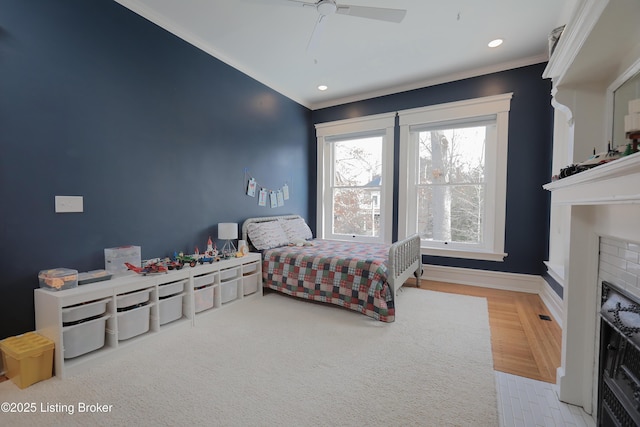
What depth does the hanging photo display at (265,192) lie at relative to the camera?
3.80 meters

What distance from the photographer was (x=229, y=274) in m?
2.97

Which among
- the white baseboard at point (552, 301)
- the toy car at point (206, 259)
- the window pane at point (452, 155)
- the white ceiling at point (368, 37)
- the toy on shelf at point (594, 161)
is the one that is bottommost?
the white baseboard at point (552, 301)

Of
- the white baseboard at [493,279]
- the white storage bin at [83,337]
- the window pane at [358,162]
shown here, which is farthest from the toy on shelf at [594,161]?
the window pane at [358,162]

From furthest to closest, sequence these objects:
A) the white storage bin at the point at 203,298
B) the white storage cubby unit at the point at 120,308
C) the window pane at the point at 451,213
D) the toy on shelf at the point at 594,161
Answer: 1. the window pane at the point at 451,213
2. the white storage bin at the point at 203,298
3. the white storage cubby unit at the point at 120,308
4. the toy on shelf at the point at 594,161

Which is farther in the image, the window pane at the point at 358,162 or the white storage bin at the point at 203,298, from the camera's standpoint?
the window pane at the point at 358,162

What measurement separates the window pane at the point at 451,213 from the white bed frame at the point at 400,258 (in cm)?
60

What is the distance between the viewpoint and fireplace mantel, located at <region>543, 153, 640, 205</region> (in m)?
0.89

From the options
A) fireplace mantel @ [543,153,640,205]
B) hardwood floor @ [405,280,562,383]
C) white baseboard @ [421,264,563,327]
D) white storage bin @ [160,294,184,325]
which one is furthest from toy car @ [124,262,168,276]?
white baseboard @ [421,264,563,327]

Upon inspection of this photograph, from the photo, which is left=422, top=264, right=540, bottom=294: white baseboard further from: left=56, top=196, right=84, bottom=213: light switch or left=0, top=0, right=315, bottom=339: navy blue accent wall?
left=56, top=196, right=84, bottom=213: light switch

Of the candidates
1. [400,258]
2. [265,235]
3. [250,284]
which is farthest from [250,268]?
[400,258]

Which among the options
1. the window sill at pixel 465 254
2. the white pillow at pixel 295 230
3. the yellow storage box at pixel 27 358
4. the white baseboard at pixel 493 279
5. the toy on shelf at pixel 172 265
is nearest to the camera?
the yellow storage box at pixel 27 358

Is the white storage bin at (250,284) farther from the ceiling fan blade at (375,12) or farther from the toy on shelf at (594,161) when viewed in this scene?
the toy on shelf at (594,161)

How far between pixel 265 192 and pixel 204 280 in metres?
1.72

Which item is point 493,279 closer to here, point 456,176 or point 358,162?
point 456,176
